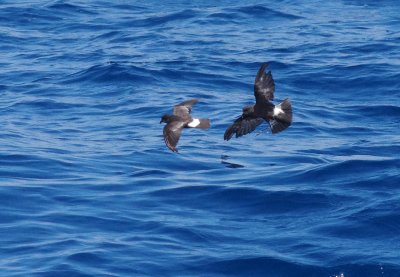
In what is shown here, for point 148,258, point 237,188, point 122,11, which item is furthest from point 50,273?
point 122,11

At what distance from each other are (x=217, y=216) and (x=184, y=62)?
8.70 metres

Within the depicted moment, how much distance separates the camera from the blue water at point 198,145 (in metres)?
13.7


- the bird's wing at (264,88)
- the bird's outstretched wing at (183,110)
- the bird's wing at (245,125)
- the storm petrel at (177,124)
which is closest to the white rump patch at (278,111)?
the bird's wing at (264,88)

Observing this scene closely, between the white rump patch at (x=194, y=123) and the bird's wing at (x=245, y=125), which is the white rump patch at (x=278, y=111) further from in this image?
the white rump patch at (x=194, y=123)

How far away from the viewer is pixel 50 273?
12781 mm

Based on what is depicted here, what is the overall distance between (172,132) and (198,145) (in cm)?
451

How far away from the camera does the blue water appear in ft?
44.9

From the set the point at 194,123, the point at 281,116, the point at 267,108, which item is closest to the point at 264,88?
the point at 267,108

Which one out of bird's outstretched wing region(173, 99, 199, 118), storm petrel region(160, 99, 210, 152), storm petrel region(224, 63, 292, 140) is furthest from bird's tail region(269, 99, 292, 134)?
bird's outstretched wing region(173, 99, 199, 118)

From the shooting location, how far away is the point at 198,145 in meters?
18.2

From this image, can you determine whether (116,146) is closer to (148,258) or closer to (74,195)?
(74,195)

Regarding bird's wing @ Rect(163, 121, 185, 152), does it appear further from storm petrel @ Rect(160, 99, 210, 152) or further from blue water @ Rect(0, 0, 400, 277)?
blue water @ Rect(0, 0, 400, 277)

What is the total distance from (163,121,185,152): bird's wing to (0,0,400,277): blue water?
129cm

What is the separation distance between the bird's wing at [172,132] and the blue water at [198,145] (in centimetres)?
129
